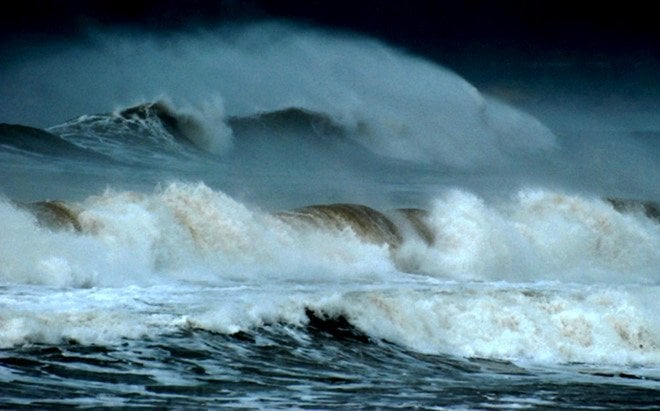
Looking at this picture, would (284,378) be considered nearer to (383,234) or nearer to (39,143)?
(383,234)

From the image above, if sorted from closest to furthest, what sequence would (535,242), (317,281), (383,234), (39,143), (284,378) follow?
(284,378) < (317,281) < (383,234) < (535,242) < (39,143)

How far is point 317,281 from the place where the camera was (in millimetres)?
21734

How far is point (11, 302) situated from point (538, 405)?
25.6 ft

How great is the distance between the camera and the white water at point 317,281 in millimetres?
14586

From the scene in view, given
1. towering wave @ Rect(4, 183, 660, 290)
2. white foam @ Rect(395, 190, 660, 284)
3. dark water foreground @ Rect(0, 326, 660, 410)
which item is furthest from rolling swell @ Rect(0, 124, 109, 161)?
dark water foreground @ Rect(0, 326, 660, 410)

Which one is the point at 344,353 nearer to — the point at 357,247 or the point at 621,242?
the point at 357,247

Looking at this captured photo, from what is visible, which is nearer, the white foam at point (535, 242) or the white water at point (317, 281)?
the white water at point (317, 281)

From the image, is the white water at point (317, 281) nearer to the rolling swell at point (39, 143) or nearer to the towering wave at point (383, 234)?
the towering wave at point (383, 234)

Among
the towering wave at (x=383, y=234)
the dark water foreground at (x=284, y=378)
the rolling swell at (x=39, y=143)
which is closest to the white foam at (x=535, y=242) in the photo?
the towering wave at (x=383, y=234)

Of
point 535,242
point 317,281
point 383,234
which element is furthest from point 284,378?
point 535,242

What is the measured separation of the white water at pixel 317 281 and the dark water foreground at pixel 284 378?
0.68 meters

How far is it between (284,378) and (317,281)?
10.2 metres

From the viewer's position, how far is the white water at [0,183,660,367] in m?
14.6

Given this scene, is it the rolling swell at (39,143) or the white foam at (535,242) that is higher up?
the rolling swell at (39,143)
